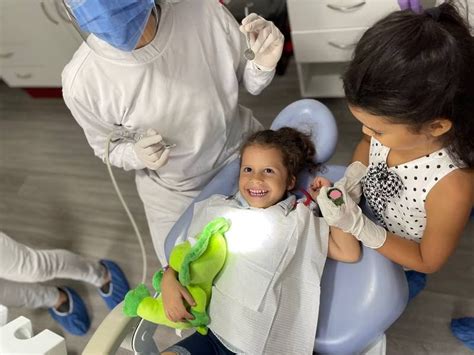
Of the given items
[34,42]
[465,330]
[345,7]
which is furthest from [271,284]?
[34,42]

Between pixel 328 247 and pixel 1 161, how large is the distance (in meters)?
1.96

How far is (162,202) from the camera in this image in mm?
1476

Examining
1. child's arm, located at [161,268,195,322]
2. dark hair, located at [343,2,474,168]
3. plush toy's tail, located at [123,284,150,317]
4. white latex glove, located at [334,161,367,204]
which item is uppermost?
dark hair, located at [343,2,474,168]

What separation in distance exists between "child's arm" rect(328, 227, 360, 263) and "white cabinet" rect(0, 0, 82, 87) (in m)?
1.44

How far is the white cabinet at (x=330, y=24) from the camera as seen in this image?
164 centimetres

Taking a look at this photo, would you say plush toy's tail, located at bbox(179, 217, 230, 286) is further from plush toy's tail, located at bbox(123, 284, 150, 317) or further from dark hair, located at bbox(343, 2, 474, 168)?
dark hair, located at bbox(343, 2, 474, 168)

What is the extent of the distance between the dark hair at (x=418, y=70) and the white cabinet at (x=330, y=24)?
67 cm

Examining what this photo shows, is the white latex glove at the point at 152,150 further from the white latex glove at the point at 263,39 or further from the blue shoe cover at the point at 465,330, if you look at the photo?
the blue shoe cover at the point at 465,330

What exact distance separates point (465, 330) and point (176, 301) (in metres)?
0.93

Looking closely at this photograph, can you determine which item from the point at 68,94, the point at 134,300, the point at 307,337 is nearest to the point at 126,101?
the point at 68,94

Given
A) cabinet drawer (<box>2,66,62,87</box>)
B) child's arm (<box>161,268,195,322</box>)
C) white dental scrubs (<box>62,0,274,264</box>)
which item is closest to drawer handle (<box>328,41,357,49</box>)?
white dental scrubs (<box>62,0,274,264</box>)

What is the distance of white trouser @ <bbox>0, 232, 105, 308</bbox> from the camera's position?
1531mm

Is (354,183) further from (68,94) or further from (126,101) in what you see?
(68,94)

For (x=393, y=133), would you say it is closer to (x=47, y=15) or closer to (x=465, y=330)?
(x=465, y=330)
